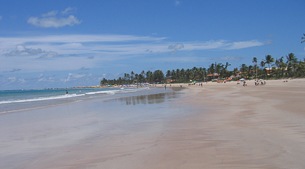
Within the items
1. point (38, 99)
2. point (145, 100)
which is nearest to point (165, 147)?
point (145, 100)

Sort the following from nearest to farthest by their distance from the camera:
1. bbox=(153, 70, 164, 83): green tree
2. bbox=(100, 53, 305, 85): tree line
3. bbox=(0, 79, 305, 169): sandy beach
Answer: bbox=(0, 79, 305, 169): sandy beach
bbox=(100, 53, 305, 85): tree line
bbox=(153, 70, 164, 83): green tree

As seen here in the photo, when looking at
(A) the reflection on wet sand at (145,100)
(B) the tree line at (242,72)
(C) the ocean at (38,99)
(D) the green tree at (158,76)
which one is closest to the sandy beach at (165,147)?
(C) the ocean at (38,99)

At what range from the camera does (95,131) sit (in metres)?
11.6

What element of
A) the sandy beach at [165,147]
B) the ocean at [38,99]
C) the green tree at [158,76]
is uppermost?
the green tree at [158,76]

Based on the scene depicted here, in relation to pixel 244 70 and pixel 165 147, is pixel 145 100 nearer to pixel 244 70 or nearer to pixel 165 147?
pixel 165 147

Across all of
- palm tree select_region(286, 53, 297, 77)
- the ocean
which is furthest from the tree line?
the ocean

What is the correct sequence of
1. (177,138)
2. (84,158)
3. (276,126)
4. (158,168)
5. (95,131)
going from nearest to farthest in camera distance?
(158,168) → (84,158) → (177,138) → (276,126) → (95,131)

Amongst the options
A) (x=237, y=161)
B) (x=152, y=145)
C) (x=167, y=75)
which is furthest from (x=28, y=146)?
(x=167, y=75)

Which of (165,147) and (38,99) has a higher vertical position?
(165,147)

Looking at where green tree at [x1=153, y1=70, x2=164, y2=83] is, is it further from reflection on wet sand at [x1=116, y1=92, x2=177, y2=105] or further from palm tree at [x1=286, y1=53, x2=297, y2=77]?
reflection on wet sand at [x1=116, y1=92, x2=177, y2=105]

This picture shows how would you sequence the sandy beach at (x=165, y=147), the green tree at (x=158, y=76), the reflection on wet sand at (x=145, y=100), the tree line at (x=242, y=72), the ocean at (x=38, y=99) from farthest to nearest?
the green tree at (x=158, y=76) < the tree line at (x=242, y=72) < the ocean at (x=38, y=99) < the reflection on wet sand at (x=145, y=100) < the sandy beach at (x=165, y=147)

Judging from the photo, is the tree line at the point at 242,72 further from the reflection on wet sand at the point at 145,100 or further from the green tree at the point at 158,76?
the reflection on wet sand at the point at 145,100

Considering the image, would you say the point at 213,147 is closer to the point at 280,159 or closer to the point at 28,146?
the point at 280,159

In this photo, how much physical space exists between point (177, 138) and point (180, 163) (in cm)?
A: 287
